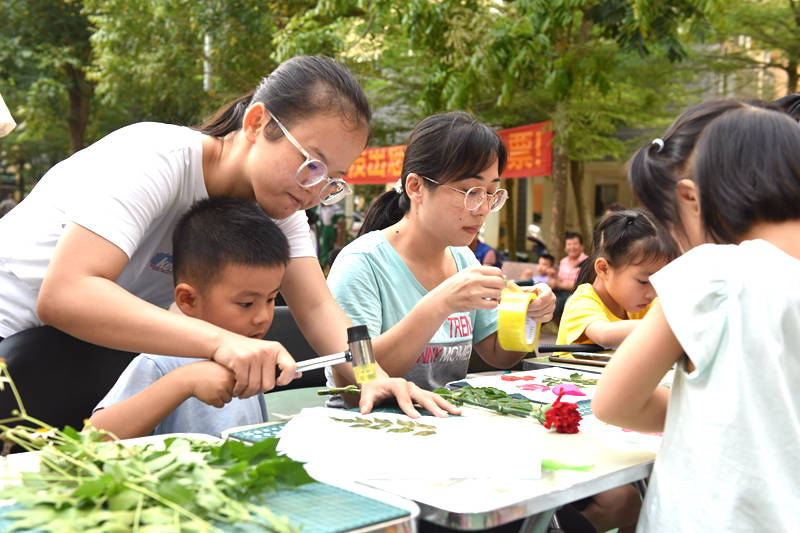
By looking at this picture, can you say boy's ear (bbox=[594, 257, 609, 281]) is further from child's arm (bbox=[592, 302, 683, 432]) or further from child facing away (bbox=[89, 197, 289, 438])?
child's arm (bbox=[592, 302, 683, 432])

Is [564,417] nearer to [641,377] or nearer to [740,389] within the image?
[641,377]

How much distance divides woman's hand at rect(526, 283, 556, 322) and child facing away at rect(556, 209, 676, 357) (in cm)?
81

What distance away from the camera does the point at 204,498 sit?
3.38ft

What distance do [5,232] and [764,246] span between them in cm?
172

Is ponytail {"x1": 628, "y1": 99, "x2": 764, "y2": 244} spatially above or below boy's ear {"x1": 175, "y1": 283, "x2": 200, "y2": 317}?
above

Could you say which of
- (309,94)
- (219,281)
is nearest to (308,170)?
(309,94)

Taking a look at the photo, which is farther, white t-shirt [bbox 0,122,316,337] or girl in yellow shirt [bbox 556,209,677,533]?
girl in yellow shirt [bbox 556,209,677,533]

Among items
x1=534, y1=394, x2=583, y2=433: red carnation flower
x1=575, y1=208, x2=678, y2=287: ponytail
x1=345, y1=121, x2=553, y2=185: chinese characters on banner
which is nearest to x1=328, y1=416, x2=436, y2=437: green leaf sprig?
x1=534, y1=394, x2=583, y2=433: red carnation flower

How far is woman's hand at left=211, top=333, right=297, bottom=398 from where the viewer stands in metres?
1.59

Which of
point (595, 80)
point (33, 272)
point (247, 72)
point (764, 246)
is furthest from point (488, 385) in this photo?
point (247, 72)

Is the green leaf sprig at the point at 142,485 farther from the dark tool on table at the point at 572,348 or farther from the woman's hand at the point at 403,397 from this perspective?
Result: the dark tool on table at the point at 572,348

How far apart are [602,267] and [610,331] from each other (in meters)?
0.44

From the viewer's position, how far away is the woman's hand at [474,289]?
82.4 inches

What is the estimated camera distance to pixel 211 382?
160 centimetres
